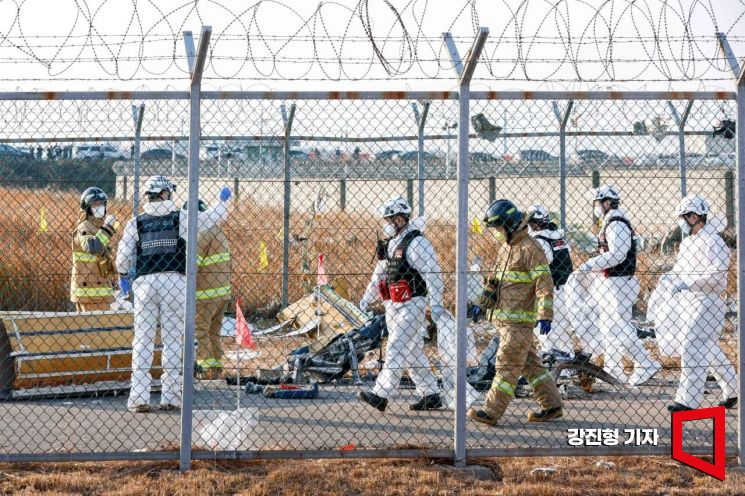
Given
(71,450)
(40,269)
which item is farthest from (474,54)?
(40,269)

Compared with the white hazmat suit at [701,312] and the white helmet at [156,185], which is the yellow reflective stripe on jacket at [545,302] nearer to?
the white hazmat suit at [701,312]

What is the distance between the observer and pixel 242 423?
618 cm

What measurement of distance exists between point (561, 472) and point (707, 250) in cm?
273

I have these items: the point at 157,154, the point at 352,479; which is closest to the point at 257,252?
the point at 157,154

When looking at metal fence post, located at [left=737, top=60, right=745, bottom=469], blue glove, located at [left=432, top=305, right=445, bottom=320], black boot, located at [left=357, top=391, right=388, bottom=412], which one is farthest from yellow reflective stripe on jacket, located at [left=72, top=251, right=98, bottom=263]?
metal fence post, located at [left=737, top=60, right=745, bottom=469]

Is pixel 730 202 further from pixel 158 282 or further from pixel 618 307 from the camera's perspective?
pixel 158 282

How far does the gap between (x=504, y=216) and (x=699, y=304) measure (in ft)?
6.04

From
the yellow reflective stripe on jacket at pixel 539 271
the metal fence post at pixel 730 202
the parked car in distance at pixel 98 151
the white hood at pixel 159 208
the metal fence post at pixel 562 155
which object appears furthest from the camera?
the metal fence post at pixel 730 202

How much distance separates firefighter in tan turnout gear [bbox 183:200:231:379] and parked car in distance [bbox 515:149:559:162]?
3.31 meters

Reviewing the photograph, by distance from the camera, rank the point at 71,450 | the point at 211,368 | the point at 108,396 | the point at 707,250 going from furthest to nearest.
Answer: the point at 211,368
the point at 108,396
the point at 707,250
the point at 71,450

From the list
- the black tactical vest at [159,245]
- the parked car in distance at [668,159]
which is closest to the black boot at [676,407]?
the black tactical vest at [159,245]

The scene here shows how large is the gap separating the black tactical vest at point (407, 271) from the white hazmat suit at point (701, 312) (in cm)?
195

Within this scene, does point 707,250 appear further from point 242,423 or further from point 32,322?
point 32,322

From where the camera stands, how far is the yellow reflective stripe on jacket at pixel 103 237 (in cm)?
914
